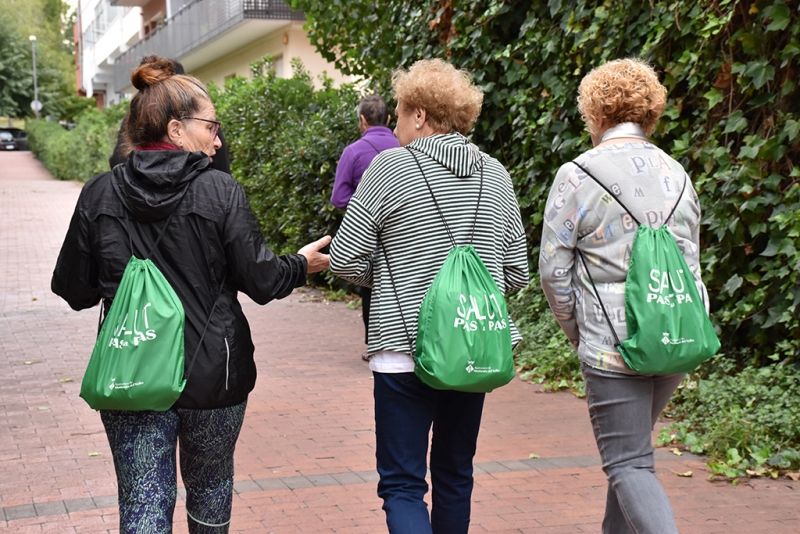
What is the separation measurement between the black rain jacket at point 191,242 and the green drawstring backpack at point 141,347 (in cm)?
7

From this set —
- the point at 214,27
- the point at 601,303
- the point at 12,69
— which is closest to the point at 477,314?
the point at 601,303

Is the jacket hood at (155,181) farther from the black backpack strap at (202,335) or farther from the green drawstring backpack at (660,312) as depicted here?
the green drawstring backpack at (660,312)

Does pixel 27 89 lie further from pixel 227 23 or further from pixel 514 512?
pixel 514 512

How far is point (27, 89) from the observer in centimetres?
6931

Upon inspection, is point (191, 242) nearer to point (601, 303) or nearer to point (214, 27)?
point (601, 303)

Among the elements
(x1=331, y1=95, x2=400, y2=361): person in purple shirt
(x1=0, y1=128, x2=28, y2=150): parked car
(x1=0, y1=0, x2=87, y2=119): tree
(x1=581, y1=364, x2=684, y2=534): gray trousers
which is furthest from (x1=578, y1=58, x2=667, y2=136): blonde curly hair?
(x1=0, y1=0, x2=87, y2=119): tree

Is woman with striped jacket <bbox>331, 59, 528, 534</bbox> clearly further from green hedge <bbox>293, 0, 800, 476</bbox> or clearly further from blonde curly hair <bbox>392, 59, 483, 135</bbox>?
green hedge <bbox>293, 0, 800, 476</bbox>

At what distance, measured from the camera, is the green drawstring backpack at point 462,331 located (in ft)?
9.69

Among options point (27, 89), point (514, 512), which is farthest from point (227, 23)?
point (27, 89)

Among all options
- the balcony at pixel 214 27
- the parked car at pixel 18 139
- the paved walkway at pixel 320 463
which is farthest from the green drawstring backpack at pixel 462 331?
the parked car at pixel 18 139

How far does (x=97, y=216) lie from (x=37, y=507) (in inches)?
89.5

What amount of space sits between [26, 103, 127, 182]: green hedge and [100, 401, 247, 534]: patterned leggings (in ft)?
82.7

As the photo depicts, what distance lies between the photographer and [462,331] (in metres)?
2.97

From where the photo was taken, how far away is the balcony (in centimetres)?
2370
